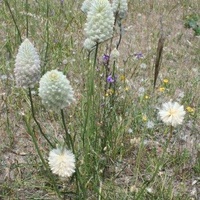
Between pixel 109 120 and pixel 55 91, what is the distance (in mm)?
1124

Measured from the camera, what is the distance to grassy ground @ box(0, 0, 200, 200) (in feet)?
7.19

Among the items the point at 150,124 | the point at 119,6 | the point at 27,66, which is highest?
the point at 119,6

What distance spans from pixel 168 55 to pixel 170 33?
616 mm

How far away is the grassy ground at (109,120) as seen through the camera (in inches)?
86.3

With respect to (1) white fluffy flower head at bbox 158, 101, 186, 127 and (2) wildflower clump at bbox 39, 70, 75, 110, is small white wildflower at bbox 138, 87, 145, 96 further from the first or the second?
(2) wildflower clump at bbox 39, 70, 75, 110

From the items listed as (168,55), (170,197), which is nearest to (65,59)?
(168,55)

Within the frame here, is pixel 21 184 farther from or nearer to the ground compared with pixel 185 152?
nearer to the ground

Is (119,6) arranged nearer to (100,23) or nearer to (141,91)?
(100,23)

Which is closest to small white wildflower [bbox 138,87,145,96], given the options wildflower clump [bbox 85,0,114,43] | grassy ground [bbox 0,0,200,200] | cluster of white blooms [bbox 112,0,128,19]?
grassy ground [bbox 0,0,200,200]

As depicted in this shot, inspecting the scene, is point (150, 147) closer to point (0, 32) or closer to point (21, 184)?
point (21, 184)

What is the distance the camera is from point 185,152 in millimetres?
2479

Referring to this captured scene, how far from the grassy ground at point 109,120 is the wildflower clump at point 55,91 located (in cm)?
30

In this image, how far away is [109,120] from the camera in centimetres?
254

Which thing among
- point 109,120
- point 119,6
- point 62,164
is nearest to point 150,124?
point 109,120
